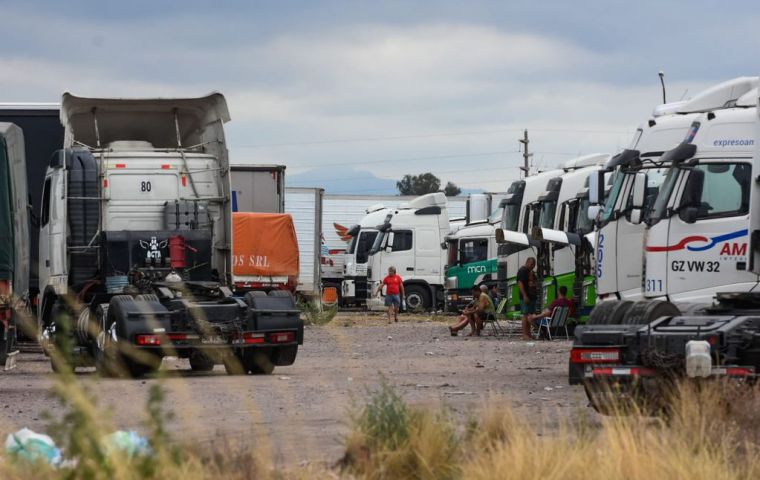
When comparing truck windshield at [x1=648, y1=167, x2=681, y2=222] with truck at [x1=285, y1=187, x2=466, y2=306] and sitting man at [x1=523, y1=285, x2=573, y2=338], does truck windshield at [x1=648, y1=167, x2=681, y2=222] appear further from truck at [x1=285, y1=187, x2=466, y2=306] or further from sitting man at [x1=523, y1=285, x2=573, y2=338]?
truck at [x1=285, y1=187, x2=466, y2=306]

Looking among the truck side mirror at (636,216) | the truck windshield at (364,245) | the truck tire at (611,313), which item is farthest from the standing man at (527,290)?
the truck windshield at (364,245)

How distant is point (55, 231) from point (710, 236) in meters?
8.49

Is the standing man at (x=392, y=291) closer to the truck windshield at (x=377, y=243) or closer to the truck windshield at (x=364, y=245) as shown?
the truck windshield at (x=377, y=243)

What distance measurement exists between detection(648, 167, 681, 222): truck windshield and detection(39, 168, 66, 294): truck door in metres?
7.49

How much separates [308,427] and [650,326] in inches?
111

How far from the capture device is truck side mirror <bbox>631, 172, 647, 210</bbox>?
16.5 meters

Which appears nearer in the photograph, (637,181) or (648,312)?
(648,312)

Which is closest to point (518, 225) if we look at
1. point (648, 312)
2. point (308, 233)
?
point (308, 233)

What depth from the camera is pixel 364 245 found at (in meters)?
48.1

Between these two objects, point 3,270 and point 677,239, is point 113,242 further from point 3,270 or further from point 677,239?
point 677,239

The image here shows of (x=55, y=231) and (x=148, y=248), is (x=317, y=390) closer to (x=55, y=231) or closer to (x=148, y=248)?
(x=148, y=248)

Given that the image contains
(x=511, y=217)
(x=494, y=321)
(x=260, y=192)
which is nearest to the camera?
(x=494, y=321)

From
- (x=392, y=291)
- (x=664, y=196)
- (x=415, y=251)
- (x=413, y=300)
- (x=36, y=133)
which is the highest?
(x=36, y=133)

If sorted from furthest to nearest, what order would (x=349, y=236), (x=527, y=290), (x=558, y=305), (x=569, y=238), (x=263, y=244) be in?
(x=349, y=236), (x=263, y=244), (x=527, y=290), (x=558, y=305), (x=569, y=238)
